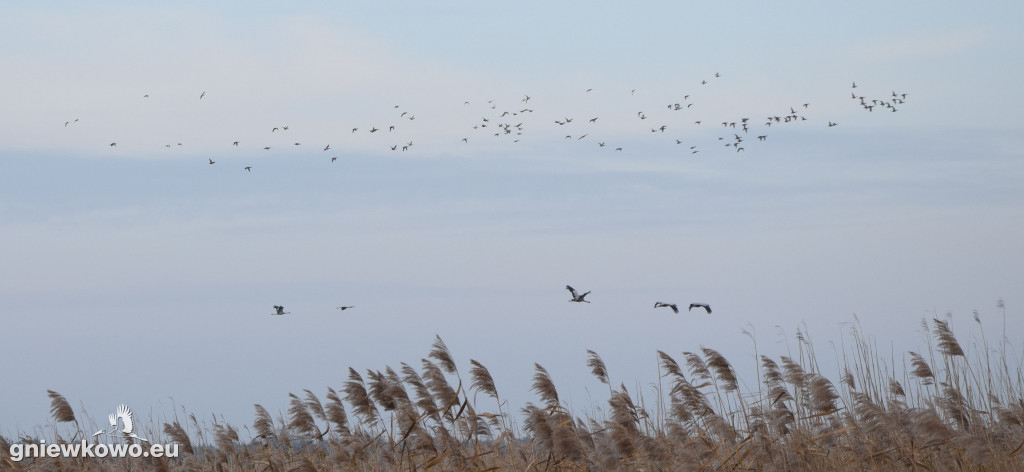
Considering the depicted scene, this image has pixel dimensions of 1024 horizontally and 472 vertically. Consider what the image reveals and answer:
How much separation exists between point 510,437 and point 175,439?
4436 mm

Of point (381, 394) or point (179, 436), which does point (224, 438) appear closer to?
point (179, 436)

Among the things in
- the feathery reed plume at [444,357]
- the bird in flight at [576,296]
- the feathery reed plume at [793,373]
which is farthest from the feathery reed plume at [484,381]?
the bird in flight at [576,296]

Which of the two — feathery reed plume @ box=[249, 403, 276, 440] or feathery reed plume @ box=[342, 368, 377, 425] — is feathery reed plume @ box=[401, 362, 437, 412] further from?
feathery reed plume @ box=[249, 403, 276, 440]

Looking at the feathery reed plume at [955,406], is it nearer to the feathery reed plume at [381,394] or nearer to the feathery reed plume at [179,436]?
the feathery reed plume at [381,394]

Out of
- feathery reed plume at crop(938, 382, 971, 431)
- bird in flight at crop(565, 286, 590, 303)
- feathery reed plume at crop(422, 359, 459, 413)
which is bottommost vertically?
feathery reed plume at crop(938, 382, 971, 431)

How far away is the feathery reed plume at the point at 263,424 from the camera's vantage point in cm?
1096

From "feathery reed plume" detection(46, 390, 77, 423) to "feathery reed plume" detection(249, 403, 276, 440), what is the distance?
2.17 m

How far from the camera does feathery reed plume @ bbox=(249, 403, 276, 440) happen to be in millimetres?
10961

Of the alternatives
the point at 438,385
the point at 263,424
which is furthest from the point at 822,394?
the point at 263,424

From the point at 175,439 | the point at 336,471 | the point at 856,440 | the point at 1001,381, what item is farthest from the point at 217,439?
the point at 1001,381

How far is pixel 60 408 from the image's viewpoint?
36.0 feet

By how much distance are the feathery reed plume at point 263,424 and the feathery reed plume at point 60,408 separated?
2.17m

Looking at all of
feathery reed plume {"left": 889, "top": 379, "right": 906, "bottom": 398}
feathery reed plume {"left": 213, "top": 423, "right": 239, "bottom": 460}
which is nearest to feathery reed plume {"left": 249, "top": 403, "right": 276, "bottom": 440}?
feathery reed plume {"left": 213, "top": 423, "right": 239, "bottom": 460}

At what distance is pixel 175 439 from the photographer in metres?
10.6
